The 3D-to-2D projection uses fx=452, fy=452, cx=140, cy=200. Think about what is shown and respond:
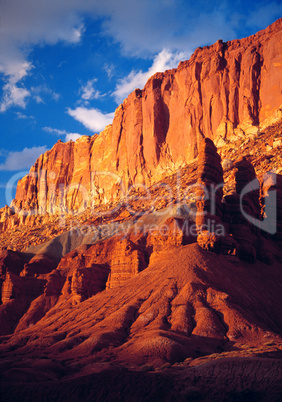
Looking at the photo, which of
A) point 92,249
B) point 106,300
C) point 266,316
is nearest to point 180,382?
point 266,316

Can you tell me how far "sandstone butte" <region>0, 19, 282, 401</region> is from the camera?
2395cm

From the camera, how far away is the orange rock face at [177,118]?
12106 cm

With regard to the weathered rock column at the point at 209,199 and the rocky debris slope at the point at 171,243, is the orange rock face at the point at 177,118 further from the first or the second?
the weathered rock column at the point at 209,199

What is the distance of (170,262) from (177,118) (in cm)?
9483

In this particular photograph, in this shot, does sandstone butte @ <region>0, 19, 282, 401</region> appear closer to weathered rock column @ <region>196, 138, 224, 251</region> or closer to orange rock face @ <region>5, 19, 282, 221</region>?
weathered rock column @ <region>196, 138, 224, 251</region>

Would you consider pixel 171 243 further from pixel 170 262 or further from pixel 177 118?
pixel 177 118

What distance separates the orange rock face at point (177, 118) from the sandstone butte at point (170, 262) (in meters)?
0.45

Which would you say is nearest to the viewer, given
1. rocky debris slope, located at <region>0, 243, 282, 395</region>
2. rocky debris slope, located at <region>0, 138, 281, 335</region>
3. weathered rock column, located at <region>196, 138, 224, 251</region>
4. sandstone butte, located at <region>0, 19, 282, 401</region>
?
sandstone butte, located at <region>0, 19, 282, 401</region>

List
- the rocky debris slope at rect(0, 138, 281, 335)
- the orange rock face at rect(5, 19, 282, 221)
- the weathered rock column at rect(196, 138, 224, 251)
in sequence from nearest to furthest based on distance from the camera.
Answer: the weathered rock column at rect(196, 138, 224, 251)
the rocky debris slope at rect(0, 138, 281, 335)
the orange rock face at rect(5, 19, 282, 221)

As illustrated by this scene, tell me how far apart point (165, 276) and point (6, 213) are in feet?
459

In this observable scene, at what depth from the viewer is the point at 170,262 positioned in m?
50.8

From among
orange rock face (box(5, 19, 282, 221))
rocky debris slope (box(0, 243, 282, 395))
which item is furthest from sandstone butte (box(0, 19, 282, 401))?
orange rock face (box(5, 19, 282, 221))

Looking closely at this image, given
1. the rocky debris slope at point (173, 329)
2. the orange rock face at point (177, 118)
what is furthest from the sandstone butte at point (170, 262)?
the orange rock face at point (177, 118)

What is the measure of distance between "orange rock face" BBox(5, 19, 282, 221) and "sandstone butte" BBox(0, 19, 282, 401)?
0.45 metres
